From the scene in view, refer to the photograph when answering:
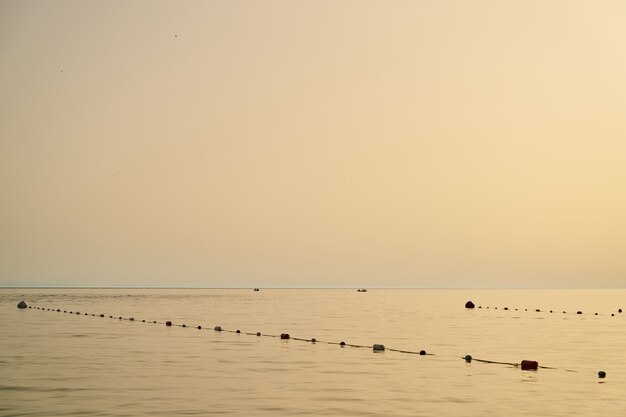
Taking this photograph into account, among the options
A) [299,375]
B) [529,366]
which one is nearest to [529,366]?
[529,366]

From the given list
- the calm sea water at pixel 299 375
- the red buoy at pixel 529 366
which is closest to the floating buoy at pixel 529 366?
the red buoy at pixel 529 366

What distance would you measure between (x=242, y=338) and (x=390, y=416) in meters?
33.2

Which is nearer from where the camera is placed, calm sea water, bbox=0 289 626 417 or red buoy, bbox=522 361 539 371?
calm sea water, bbox=0 289 626 417

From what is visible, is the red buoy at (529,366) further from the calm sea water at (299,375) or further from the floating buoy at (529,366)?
the calm sea water at (299,375)

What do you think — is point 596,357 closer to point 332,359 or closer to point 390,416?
point 332,359

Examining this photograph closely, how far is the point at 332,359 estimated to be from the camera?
141ft

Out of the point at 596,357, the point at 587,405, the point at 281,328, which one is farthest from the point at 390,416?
the point at 281,328

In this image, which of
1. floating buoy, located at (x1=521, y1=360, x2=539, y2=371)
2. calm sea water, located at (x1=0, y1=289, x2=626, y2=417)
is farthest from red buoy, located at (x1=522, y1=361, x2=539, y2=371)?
calm sea water, located at (x1=0, y1=289, x2=626, y2=417)

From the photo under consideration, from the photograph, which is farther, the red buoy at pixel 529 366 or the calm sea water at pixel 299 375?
the red buoy at pixel 529 366

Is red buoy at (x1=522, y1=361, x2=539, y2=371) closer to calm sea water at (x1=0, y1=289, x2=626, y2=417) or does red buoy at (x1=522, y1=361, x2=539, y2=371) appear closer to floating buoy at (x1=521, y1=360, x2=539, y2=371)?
floating buoy at (x1=521, y1=360, x2=539, y2=371)

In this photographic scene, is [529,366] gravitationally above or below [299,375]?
above

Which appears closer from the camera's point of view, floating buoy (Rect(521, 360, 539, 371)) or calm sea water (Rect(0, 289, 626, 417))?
calm sea water (Rect(0, 289, 626, 417))

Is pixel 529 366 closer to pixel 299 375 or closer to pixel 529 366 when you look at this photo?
pixel 529 366

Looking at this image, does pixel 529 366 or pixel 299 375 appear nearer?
pixel 299 375
